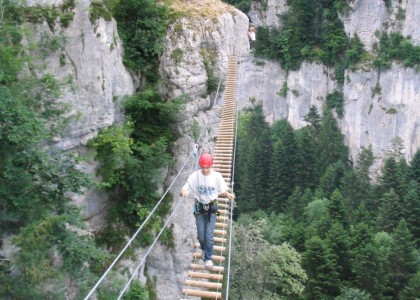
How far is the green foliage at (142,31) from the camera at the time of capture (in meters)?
15.9

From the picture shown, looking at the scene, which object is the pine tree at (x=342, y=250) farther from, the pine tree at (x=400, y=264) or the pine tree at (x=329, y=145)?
the pine tree at (x=329, y=145)

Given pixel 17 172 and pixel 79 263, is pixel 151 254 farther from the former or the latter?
pixel 17 172

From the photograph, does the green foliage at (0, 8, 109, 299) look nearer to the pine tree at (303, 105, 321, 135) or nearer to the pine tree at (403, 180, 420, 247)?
the pine tree at (403, 180, 420, 247)

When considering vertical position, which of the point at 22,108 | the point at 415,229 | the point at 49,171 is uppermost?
the point at 22,108

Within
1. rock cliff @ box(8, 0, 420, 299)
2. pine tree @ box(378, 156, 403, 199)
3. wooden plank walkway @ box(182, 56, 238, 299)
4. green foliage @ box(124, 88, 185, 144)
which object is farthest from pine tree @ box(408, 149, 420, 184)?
green foliage @ box(124, 88, 185, 144)

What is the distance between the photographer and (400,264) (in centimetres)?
3130

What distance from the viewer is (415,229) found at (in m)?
38.8

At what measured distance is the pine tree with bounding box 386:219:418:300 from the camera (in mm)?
30422

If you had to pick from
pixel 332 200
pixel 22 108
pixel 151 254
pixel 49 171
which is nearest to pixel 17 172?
pixel 49 171

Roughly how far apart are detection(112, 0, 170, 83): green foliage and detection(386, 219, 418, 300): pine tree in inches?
791

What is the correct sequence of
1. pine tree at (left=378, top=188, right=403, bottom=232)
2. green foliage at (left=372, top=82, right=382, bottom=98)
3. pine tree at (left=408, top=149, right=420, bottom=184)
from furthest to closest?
green foliage at (left=372, top=82, right=382, bottom=98) < pine tree at (left=408, top=149, right=420, bottom=184) < pine tree at (left=378, top=188, right=403, bottom=232)

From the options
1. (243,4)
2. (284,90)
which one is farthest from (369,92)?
(243,4)

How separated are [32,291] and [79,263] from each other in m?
1.02

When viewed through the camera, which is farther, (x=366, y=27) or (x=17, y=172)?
(x=366, y=27)
